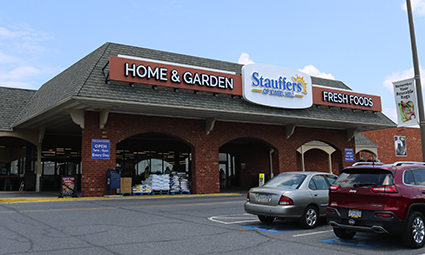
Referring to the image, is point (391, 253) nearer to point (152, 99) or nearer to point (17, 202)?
point (152, 99)

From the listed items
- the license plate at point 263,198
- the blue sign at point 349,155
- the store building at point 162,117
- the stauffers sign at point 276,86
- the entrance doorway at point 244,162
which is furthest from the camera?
the entrance doorway at point 244,162

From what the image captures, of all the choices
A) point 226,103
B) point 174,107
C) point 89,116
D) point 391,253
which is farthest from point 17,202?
point 391,253

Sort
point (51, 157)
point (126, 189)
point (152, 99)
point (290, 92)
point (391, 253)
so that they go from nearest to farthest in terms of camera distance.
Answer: point (391, 253)
point (152, 99)
point (126, 189)
point (290, 92)
point (51, 157)

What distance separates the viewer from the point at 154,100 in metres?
17.5

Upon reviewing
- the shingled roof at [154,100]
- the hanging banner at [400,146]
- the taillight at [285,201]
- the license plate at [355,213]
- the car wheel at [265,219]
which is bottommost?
the car wheel at [265,219]

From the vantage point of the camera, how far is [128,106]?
58.0ft

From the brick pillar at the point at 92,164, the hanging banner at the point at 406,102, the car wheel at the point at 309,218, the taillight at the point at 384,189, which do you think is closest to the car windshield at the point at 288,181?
the car wheel at the point at 309,218

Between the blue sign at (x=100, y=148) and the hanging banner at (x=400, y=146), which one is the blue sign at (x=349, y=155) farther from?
the blue sign at (x=100, y=148)

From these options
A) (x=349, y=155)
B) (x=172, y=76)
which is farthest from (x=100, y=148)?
(x=349, y=155)

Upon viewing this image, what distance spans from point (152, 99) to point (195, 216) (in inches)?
295

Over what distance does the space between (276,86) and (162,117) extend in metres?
6.97

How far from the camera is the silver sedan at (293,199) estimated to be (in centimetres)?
948

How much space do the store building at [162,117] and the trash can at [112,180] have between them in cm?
36

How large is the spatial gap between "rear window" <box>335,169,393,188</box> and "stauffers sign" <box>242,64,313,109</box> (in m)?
12.8
